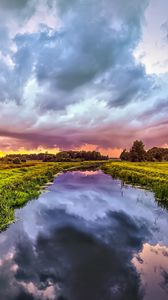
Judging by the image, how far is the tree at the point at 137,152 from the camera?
108 metres

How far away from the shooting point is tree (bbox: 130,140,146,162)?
108494mm

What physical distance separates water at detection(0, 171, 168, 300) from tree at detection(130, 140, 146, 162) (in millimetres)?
85644

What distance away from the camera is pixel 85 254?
14.0m

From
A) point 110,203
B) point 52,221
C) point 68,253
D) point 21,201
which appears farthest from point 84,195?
point 68,253

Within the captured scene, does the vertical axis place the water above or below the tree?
below

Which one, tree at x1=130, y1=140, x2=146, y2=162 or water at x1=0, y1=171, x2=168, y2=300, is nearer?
water at x1=0, y1=171, x2=168, y2=300

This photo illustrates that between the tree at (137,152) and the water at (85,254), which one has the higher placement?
the tree at (137,152)

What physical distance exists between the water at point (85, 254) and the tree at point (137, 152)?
8564 cm

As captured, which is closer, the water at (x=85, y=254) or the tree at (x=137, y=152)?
the water at (x=85, y=254)

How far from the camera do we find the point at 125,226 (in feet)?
61.7

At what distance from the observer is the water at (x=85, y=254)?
10.3 m

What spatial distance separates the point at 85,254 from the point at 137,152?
322 feet

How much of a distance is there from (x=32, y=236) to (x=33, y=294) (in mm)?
6565

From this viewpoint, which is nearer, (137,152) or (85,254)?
(85,254)
